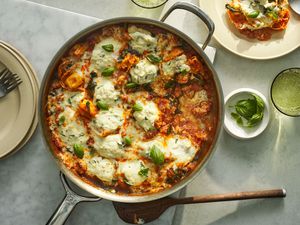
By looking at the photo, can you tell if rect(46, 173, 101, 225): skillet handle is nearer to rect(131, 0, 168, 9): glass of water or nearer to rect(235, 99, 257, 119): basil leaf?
rect(235, 99, 257, 119): basil leaf

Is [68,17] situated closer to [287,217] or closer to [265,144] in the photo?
[265,144]

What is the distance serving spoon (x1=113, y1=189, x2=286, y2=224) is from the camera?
299 centimetres

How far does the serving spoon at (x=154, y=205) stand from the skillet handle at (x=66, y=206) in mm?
199

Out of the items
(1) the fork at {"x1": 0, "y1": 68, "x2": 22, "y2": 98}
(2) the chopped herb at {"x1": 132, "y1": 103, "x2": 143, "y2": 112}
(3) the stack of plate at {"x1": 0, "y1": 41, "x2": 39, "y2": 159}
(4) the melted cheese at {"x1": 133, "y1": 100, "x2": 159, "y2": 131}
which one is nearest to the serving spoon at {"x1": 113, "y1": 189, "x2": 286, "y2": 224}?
(4) the melted cheese at {"x1": 133, "y1": 100, "x2": 159, "y2": 131}

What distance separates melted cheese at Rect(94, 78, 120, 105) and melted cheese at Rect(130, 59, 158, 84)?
0.14m

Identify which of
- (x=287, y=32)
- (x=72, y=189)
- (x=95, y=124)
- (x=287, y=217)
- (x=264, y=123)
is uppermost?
(x=287, y=32)

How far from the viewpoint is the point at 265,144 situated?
3229mm

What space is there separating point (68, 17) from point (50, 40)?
184 mm

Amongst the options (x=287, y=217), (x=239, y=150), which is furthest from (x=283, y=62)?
(x=287, y=217)

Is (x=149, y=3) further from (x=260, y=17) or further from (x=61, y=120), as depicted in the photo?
(x=61, y=120)

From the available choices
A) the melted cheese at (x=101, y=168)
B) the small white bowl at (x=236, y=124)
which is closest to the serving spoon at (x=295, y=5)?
the small white bowl at (x=236, y=124)

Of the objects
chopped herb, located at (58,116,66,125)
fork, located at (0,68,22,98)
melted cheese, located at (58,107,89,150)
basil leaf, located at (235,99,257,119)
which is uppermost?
fork, located at (0,68,22,98)

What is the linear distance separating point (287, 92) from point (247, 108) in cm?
30

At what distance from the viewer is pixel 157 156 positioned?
281cm
